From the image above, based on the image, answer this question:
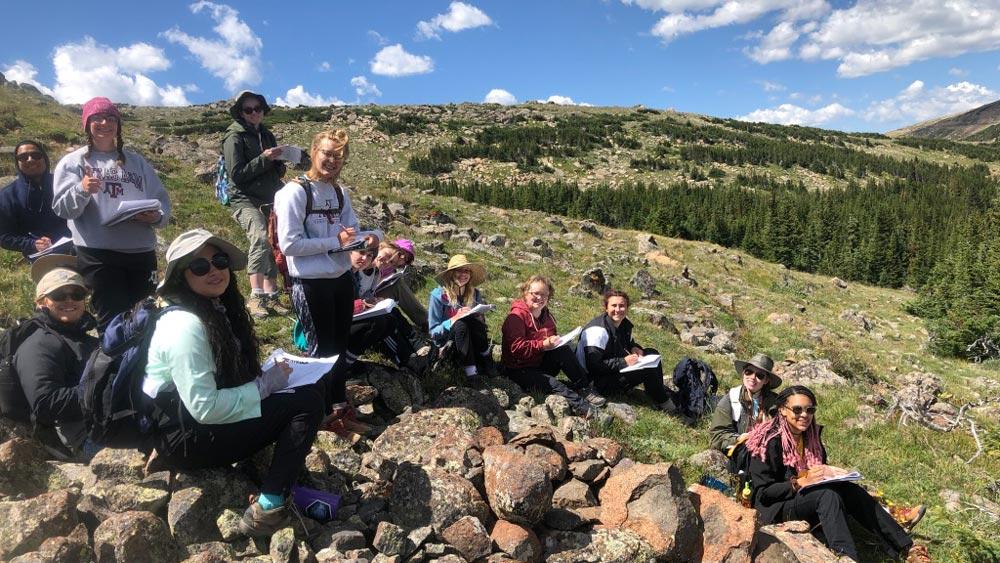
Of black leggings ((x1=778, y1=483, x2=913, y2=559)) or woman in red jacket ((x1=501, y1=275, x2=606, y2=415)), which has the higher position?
woman in red jacket ((x1=501, y1=275, x2=606, y2=415))

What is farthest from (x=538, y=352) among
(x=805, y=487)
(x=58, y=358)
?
(x=58, y=358)

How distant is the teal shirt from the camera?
302 centimetres

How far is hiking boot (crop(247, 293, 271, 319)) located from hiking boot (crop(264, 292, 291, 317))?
0.04 meters

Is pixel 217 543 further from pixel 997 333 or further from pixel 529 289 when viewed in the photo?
pixel 997 333

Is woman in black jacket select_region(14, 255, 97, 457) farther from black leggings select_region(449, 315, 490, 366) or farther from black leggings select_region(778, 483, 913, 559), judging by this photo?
black leggings select_region(778, 483, 913, 559)

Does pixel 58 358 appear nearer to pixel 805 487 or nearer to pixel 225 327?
pixel 225 327

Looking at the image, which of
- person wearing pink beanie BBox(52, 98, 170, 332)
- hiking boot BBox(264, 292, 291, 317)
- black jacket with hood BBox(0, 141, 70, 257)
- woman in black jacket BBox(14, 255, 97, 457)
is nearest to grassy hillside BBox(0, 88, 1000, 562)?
hiking boot BBox(264, 292, 291, 317)

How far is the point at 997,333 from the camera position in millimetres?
24984

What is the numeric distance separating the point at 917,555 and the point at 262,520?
19.0ft

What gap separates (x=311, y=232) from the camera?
4.73 meters

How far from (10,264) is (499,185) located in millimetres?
91187

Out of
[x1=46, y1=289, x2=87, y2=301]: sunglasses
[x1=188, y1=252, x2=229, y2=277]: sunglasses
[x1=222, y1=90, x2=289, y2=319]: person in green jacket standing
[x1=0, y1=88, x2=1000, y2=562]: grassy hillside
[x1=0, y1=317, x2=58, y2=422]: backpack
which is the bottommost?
[x1=0, y1=88, x2=1000, y2=562]: grassy hillside

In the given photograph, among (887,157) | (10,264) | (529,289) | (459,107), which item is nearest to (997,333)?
(529,289)

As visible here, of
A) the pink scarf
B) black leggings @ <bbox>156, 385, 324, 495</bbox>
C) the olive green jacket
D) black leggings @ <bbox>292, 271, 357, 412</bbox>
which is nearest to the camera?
black leggings @ <bbox>156, 385, 324, 495</bbox>
